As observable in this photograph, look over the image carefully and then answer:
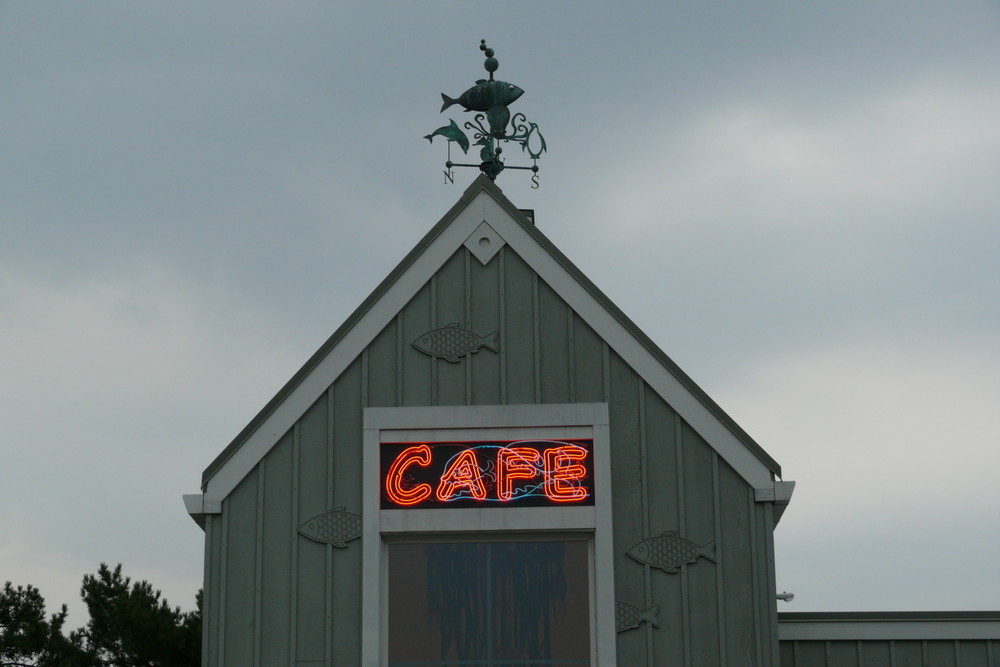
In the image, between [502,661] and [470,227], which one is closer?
[502,661]

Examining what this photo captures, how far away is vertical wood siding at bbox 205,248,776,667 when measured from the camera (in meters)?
16.0

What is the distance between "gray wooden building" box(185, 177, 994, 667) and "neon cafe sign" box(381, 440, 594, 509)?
0.02 meters

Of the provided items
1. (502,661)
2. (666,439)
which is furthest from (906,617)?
(502,661)

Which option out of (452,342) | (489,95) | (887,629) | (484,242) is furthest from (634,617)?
(489,95)

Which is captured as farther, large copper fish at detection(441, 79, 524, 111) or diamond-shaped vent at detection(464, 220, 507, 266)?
large copper fish at detection(441, 79, 524, 111)

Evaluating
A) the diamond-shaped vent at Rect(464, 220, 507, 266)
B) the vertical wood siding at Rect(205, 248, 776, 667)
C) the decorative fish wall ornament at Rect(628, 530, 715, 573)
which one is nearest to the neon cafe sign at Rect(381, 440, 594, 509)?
the vertical wood siding at Rect(205, 248, 776, 667)

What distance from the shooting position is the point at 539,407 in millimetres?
16703

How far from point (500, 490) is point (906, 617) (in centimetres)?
508

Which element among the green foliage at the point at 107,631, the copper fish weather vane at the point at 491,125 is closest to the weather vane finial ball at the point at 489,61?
the copper fish weather vane at the point at 491,125

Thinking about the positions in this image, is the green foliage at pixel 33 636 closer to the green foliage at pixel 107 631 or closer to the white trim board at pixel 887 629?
the green foliage at pixel 107 631

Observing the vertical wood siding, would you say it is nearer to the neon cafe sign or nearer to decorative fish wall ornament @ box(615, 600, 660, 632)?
decorative fish wall ornament @ box(615, 600, 660, 632)

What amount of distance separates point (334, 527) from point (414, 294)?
291 cm

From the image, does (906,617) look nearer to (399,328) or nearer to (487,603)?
(487,603)

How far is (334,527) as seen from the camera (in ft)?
53.8
